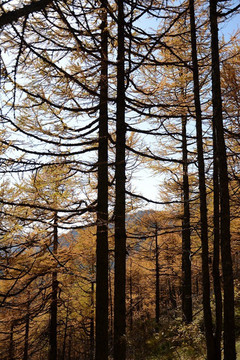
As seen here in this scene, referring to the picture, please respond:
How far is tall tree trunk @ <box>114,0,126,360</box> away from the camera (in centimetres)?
450

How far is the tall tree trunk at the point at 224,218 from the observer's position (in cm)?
335

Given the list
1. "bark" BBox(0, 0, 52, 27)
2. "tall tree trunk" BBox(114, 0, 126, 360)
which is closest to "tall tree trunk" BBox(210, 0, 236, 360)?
"tall tree trunk" BBox(114, 0, 126, 360)

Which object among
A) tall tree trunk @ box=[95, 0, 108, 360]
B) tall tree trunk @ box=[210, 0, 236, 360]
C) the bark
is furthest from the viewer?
tall tree trunk @ box=[95, 0, 108, 360]

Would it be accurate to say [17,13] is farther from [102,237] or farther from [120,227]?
Answer: [102,237]

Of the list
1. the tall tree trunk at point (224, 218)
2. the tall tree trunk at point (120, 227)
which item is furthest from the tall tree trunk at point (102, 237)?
the tall tree trunk at point (224, 218)

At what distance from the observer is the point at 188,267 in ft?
31.4

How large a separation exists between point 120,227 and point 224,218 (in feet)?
6.72

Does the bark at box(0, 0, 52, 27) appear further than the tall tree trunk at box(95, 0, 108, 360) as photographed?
No

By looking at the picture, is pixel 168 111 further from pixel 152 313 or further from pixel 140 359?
pixel 152 313

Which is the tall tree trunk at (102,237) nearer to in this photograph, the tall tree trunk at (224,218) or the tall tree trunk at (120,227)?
the tall tree trunk at (120,227)

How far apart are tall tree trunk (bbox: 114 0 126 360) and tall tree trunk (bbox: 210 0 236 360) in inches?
70.8

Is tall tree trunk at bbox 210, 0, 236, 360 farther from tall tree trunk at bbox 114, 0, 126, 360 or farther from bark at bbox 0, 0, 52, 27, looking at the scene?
bark at bbox 0, 0, 52, 27

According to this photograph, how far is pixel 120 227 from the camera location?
4.95m

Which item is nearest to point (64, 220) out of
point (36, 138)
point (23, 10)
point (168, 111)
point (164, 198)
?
point (36, 138)
